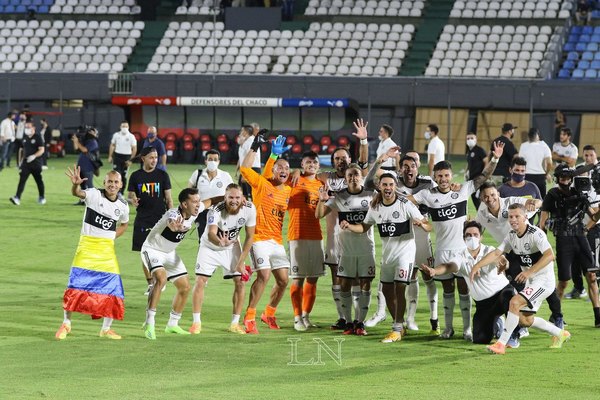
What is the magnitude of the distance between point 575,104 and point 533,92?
150 centimetres

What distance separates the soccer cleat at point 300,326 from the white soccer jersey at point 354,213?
→ 942 millimetres

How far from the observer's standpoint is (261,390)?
10586mm

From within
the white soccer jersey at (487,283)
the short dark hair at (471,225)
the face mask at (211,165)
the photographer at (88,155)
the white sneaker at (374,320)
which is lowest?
the white sneaker at (374,320)

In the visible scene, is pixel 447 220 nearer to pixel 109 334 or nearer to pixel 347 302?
pixel 347 302

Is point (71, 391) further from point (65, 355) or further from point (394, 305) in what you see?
point (394, 305)

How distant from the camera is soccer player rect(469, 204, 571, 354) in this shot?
12664 mm

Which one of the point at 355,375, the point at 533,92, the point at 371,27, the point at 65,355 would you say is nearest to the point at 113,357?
the point at 65,355

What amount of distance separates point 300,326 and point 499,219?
257 cm

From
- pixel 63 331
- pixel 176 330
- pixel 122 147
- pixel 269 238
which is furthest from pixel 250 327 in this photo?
pixel 122 147

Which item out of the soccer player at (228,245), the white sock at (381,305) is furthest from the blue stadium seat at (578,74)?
the soccer player at (228,245)

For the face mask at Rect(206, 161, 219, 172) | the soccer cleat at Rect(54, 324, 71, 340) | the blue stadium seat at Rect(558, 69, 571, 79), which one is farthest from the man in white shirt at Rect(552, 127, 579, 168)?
the blue stadium seat at Rect(558, 69, 571, 79)

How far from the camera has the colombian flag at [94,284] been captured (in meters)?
13.1

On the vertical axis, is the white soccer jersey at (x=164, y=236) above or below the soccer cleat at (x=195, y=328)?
above

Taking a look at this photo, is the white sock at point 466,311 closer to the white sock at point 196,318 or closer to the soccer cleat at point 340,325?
the soccer cleat at point 340,325
